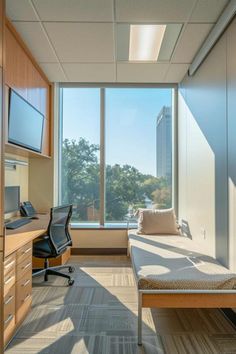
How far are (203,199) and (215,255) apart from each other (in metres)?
0.72

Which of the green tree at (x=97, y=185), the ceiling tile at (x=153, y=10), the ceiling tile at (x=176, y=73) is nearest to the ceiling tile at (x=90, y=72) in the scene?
the ceiling tile at (x=176, y=73)

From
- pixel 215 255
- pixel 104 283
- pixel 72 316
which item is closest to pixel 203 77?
pixel 215 255

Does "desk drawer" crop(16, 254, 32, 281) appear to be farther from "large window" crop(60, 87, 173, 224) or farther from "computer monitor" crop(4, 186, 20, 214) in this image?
"large window" crop(60, 87, 173, 224)

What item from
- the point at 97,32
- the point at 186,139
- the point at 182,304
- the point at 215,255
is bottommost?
the point at 182,304

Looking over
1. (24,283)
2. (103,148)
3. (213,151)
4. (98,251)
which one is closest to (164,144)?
(103,148)

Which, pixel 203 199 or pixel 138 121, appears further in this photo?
pixel 138 121

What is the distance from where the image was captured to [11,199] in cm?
366

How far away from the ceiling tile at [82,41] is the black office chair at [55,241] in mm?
1991

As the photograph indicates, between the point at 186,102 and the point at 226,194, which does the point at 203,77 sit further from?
the point at 226,194

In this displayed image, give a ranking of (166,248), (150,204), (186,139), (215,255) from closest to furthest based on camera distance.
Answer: (215,255) → (166,248) → (186,139) → (150,204)

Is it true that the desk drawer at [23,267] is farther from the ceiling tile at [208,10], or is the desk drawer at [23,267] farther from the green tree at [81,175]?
the ceiling tile at [208,10]

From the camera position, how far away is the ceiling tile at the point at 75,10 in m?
2.58

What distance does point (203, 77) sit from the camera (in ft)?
11.4

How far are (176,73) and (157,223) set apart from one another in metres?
2.34
